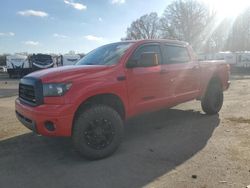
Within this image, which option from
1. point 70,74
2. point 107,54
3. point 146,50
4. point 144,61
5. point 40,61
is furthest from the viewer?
point 40,61

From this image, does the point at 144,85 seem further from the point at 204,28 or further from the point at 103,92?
the point at 204,28

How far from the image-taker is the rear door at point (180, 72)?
7.21 meters

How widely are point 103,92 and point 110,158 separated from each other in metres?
1.10

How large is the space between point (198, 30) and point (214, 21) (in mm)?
4006

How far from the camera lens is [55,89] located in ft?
17.4

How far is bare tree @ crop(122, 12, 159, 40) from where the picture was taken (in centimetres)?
7900

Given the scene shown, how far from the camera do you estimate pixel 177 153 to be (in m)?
5.84

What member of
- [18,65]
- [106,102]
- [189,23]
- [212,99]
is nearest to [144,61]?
[106,102]

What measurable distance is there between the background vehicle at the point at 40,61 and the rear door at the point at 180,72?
30.4m

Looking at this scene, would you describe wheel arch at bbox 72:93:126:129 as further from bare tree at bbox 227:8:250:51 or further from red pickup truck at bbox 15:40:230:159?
bare tree at bbox 227:8:250:51


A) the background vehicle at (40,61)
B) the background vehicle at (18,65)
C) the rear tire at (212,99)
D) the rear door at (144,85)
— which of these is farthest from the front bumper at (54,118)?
the background vehicle at (18,65)

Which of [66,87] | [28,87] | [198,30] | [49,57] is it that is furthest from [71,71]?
[198,30]

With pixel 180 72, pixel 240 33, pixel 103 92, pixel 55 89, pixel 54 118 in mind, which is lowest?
pixel 54 118

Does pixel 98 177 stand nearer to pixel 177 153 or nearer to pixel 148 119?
pixel 177 153
